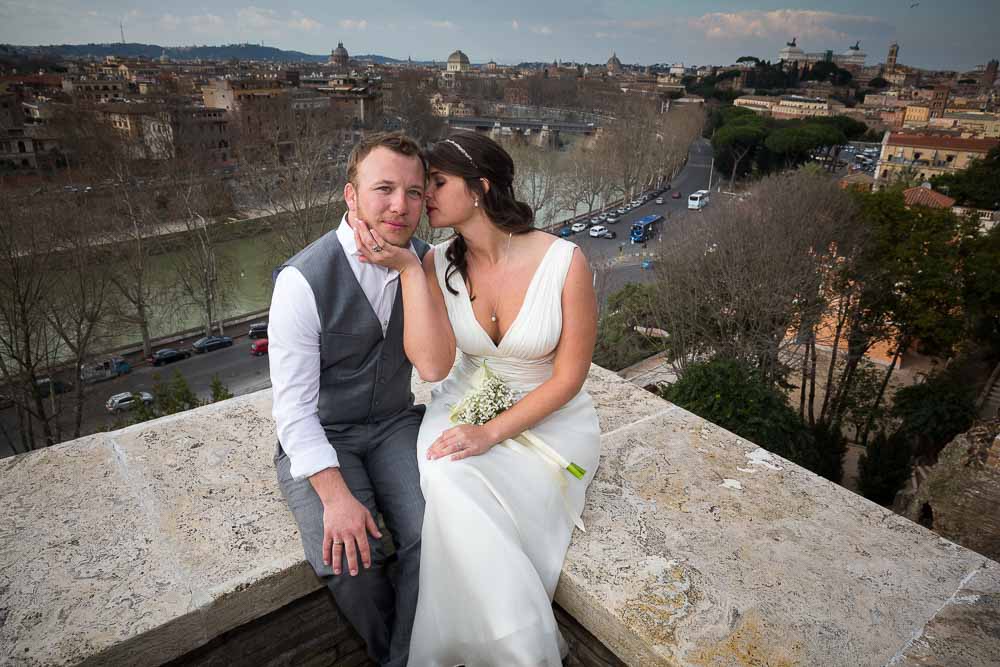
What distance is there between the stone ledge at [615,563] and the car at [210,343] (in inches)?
576

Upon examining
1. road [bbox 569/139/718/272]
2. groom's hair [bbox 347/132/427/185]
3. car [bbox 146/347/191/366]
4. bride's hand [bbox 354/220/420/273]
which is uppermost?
groom's hair [bbox 347/132/427/185]

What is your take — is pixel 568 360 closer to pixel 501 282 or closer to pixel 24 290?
pixel 501 282

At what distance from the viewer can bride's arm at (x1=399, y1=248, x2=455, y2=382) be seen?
1.66 meters

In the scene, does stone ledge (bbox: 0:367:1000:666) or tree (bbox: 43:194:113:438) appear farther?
tree (bbox: 43:194:113:438)

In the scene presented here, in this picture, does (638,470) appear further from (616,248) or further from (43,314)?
(616,248)

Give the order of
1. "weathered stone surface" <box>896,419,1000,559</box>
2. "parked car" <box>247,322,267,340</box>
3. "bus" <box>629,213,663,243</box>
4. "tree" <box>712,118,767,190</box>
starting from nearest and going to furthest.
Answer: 1. "weathered stone surface" <box>896,419,1000,559</box>
2. "parked car" <box>247,322,267,340</box>
3. "bus" <box>629,213,663,243</box>
4. "tree" <box>712,118,767,190</box>

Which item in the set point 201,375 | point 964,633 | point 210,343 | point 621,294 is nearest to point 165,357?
point 210,343

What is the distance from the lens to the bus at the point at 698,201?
30172mm

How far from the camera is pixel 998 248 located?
955 centimetres

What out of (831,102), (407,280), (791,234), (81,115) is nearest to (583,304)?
(407,280)

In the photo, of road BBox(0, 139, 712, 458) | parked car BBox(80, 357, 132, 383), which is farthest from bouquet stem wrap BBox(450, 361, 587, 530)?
parked car BBox(80, 357, 132, 383)

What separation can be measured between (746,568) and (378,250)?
1232 millimetres

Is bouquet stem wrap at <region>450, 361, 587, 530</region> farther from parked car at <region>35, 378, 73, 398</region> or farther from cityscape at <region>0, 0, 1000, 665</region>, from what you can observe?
parked car at <region>35, 378, 73, 398</region>

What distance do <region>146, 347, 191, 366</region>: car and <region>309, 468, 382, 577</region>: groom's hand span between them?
1496 cm
